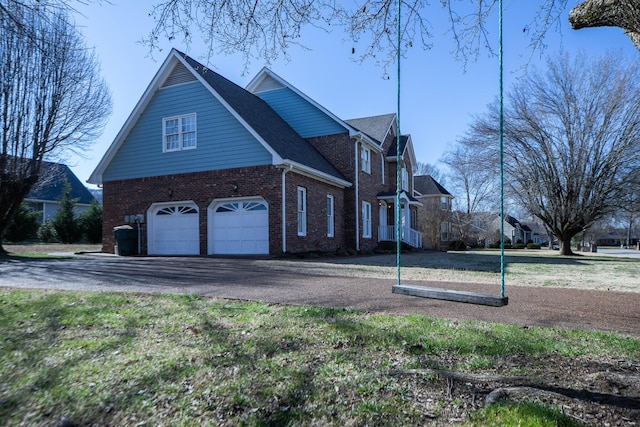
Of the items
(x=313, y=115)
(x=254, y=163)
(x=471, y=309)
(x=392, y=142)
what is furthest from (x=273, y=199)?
(x=392, y=142)

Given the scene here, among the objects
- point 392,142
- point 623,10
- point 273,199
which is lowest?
point 273,199

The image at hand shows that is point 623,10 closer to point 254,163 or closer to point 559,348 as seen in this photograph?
point 559,348

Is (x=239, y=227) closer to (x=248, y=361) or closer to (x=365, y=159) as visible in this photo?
(x=365, y=159)

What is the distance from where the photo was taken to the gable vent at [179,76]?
15.8m

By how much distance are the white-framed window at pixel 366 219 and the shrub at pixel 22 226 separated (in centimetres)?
2191

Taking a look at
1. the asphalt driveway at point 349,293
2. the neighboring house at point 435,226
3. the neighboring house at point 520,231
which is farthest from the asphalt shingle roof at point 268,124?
the neighboring house at point 520,231

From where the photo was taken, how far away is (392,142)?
24.7 metres

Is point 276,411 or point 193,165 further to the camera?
point 193,165

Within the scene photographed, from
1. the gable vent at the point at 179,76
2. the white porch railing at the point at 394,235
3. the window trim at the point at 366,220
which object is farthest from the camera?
the white porch railing at the point at 394,235

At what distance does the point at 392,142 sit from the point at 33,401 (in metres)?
23.6

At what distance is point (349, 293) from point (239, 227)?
9.26m

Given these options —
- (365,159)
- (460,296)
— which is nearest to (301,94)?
(365,159)

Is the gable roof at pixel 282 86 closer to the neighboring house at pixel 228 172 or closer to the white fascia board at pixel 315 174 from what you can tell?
the neighboring house at pixel 228 172

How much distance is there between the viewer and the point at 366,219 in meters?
20.7
